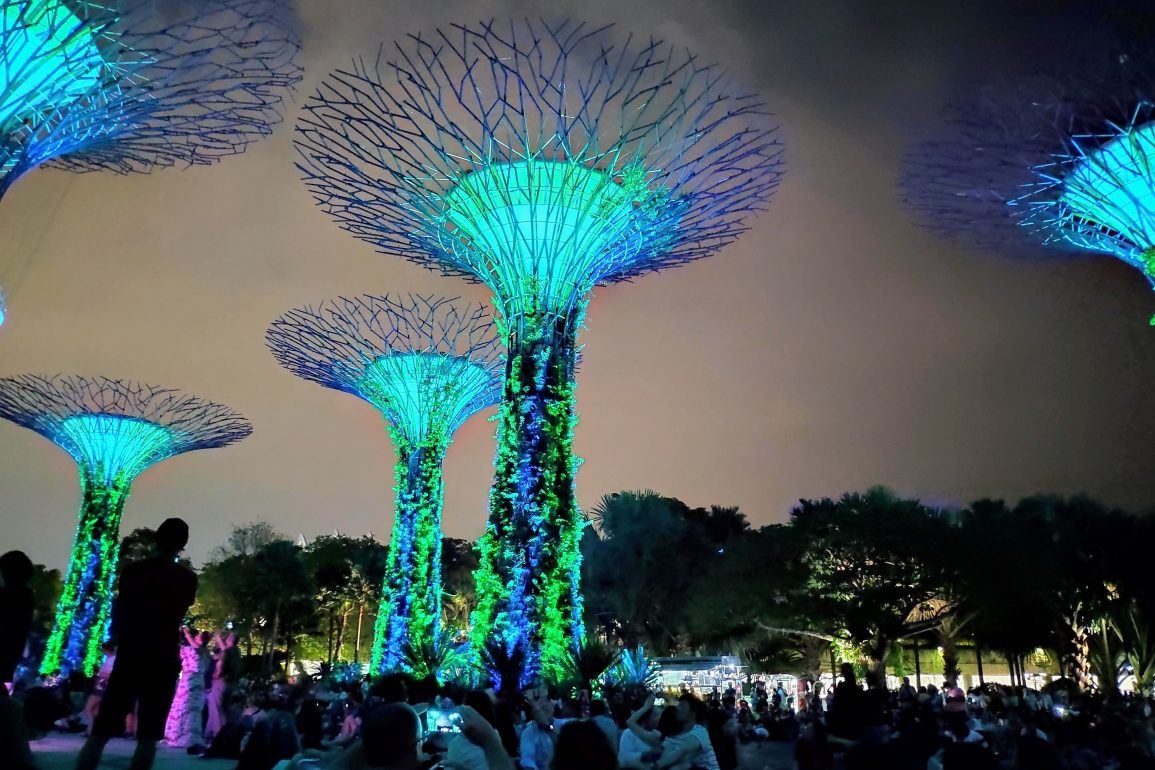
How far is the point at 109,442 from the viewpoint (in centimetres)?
3198

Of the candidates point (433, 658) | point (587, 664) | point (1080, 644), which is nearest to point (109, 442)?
point (433, 658)

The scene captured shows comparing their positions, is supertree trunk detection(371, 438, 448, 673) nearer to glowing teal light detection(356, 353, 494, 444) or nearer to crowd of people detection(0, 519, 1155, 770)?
glowing teal light detection(356, 353, 494, 444)

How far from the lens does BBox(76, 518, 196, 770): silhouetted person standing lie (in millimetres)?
4121

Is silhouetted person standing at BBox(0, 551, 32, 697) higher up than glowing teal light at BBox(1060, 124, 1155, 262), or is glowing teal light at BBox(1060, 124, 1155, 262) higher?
glowing teal light at BBox(1060, 124, 1155, 262)

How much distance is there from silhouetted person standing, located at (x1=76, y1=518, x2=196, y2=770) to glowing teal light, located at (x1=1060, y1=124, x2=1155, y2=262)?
18524 mm

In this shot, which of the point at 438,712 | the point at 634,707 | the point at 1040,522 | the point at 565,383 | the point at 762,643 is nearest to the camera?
the point at 438,712

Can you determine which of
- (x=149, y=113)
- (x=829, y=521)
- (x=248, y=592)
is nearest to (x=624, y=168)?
(x=149, y=113)

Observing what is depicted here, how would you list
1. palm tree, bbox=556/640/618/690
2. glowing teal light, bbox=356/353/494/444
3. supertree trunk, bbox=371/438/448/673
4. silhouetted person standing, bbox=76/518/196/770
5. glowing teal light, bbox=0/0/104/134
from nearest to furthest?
silhouetted person standing, bbox=76/518/196/770, glowing teal light, bbox=0/0/104/134, palm tree, bbox=556/640/618/690, supertree trunk, bbox=371/438/448/673, glowing teal light, bbox=356/353/494/444

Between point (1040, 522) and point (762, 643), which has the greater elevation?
point (1040, 522)

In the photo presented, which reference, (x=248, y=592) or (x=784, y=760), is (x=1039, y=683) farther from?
(x=248, y=592)

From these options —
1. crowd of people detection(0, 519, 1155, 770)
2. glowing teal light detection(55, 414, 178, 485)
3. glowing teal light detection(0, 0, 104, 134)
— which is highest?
glowing teal light detection(0, 0, 104, 134)

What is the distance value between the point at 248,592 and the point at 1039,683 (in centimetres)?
4805

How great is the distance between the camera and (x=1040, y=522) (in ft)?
135

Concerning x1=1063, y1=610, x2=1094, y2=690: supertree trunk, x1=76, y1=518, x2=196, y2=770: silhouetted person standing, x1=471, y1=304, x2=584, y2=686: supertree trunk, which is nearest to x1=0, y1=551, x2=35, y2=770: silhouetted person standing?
x1=76, y1=518, x2=196, y2=770: silhouetted person standing
